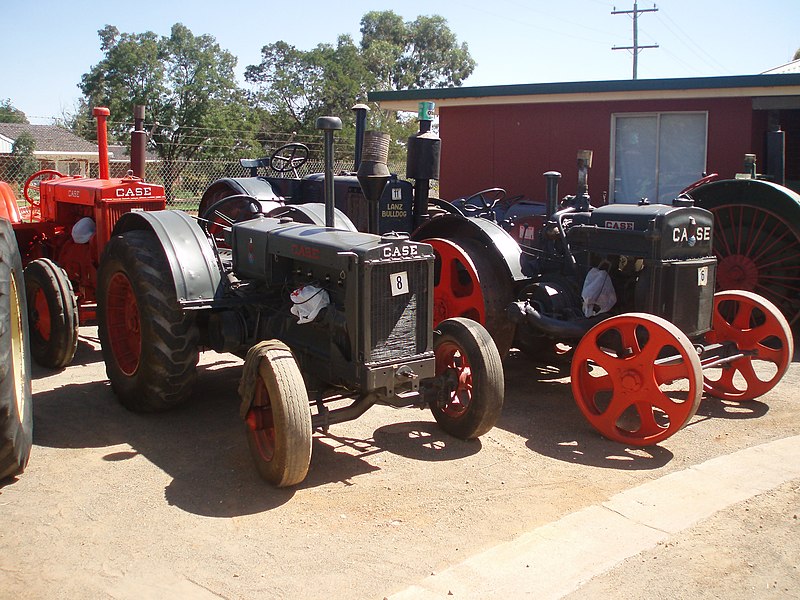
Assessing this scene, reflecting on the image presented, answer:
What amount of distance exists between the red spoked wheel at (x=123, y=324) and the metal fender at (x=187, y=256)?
0.47 metres

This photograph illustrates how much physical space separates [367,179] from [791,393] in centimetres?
383

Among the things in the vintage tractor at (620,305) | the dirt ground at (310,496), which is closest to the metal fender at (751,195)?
the vintage tractor at (620,305)

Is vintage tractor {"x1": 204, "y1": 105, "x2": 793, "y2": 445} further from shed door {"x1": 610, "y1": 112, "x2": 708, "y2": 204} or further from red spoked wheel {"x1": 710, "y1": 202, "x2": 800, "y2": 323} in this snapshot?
shed door {"x1": 610, "y1": 112, "x2": 708, "y2": 204}

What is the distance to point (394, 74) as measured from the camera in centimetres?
5103

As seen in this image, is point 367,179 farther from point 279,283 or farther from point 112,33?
point 112,33

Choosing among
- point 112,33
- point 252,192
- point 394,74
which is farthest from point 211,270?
point 394,74

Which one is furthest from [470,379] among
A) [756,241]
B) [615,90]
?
[615,90]

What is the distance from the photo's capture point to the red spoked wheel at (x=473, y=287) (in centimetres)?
609

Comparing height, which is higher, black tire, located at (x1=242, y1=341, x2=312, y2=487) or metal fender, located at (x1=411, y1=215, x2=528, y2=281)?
metal fender, located at (x1=411, y1=215, x2=528, y2=281)

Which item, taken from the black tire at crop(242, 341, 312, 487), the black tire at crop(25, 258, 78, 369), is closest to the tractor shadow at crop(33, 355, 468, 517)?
the black tire at crop(242, 341, 312, 487)

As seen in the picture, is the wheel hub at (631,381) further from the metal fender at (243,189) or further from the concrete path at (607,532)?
the metal fender at (243,189)

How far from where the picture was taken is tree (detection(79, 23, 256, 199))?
30609mm

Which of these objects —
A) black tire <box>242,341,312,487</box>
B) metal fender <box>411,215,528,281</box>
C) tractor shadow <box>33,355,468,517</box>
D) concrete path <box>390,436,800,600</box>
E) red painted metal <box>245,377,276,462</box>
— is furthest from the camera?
metal fender <box>411,215,528,281</box>

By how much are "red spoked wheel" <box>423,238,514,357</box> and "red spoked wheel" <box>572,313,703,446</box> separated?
0.93 metres
